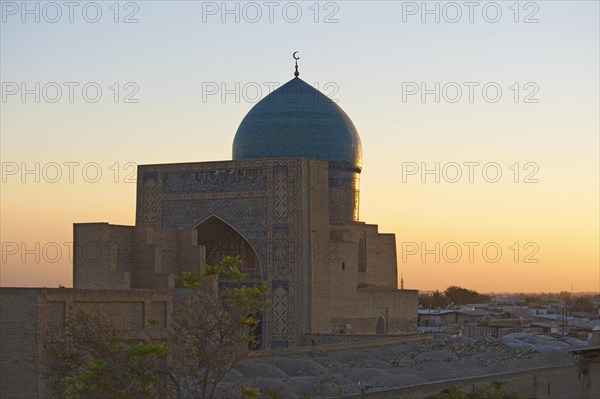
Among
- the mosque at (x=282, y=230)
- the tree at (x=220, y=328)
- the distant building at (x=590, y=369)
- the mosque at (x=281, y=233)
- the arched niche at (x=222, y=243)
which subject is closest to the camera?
the tree at (x=220, y=328)

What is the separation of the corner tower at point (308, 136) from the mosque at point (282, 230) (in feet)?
0.09

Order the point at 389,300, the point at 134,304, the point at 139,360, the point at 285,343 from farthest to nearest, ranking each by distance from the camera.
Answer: the point at 389,300 < the point at 285,343 < the point at 134,304 < the point at 139,360

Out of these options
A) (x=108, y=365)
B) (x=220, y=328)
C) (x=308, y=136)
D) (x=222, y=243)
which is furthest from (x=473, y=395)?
(x=308, y=136)

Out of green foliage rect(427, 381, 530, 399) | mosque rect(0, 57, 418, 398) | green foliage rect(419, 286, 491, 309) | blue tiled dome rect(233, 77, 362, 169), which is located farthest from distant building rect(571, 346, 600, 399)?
green foliage rect(419, 286, 491, 309)

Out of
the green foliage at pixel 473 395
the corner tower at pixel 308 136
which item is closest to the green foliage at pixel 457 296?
the corner tower at pixel 308 136

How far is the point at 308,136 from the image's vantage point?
35.7 metres

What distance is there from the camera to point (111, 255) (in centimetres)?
2961

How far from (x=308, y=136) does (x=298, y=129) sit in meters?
0.33

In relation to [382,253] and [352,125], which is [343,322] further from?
[352,125]

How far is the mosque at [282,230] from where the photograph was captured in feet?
100

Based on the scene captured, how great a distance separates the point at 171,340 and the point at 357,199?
68.5 feet

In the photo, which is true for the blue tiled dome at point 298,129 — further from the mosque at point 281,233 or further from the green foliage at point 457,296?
the green foliage at point 457,296

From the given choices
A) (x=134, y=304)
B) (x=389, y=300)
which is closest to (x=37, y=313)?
(x=134, y=304)

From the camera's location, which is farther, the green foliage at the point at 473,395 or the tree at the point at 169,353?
the green foliage at the point at 473,395
